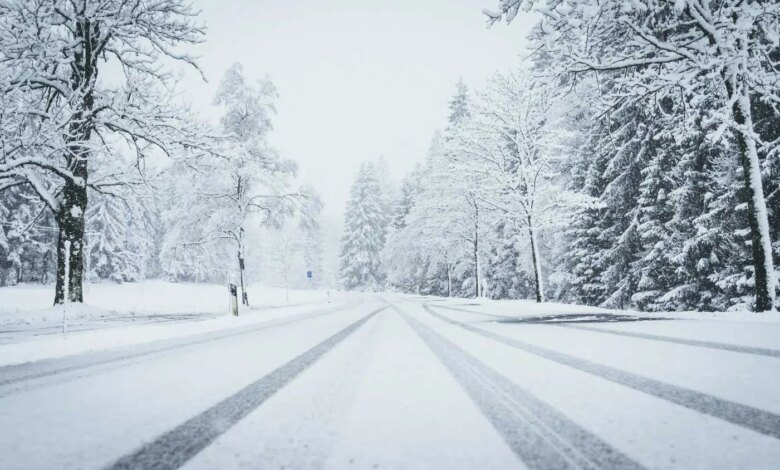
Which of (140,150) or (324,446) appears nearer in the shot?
(324,446)

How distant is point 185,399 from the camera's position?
314cm

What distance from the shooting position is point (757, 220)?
30.6 feet

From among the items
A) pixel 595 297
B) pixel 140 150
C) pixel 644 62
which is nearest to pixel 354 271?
pixel 595 297

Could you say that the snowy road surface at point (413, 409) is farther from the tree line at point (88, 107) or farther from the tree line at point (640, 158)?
the tree line at point (640, 158)

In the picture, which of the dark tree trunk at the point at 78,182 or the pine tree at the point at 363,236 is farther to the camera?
the pine tree at the point at 363,236

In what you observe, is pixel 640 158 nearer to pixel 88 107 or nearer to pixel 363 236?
pixel 88 107

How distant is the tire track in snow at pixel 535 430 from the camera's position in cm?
178

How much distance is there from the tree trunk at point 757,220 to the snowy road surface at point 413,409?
17.6 ft

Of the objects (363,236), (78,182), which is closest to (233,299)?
(78,182)

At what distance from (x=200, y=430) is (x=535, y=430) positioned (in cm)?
178

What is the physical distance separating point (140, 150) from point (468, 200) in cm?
2176

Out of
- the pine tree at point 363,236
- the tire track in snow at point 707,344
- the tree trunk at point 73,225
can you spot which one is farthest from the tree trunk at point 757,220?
the pine tree at point 363,236

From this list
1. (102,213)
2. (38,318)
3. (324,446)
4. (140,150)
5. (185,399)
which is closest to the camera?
(324,446)

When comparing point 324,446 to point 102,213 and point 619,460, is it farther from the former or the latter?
point 102,213
